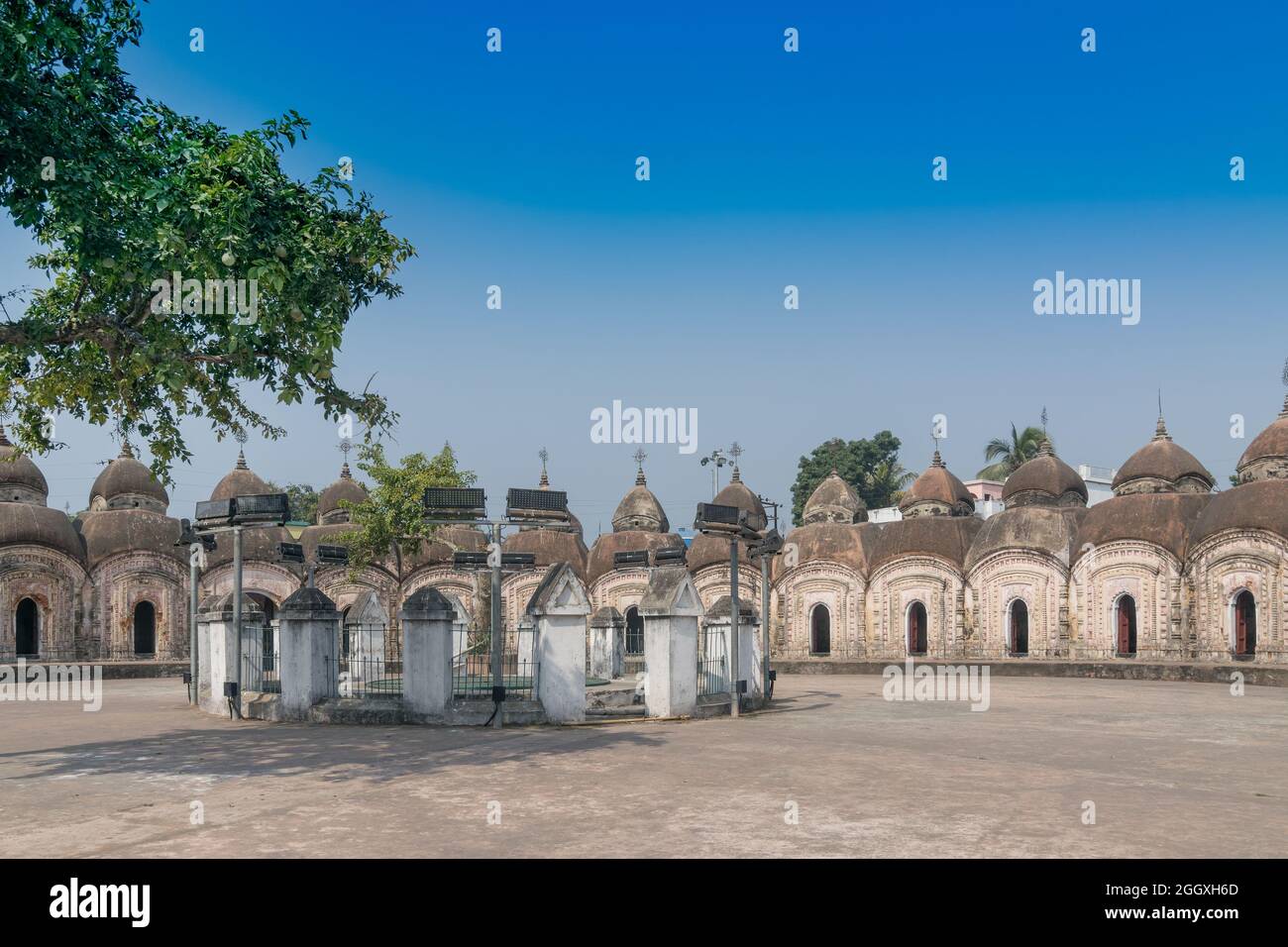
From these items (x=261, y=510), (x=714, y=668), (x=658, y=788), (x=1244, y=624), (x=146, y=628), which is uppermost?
(x=261, y=510)

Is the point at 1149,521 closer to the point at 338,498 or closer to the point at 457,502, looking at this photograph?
the point at 457,502

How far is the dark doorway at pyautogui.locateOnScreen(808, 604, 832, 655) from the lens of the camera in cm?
4184

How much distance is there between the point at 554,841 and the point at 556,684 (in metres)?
8.69

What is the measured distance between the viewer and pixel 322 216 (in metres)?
13.0

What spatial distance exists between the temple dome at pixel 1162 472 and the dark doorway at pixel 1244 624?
5719mm

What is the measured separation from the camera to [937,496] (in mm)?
43594

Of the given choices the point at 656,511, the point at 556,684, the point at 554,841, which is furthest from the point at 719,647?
the point at 656,511

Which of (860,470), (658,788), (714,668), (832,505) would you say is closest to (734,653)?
(714,668)

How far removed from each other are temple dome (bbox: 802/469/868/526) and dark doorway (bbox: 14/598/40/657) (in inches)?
1160

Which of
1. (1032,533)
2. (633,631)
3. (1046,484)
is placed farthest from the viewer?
(633,631)

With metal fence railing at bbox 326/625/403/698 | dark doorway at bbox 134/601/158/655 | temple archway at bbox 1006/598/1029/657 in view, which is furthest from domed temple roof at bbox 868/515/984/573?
dark doorway at bbox 134/601/158/655

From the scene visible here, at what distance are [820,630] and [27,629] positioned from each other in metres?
28.8

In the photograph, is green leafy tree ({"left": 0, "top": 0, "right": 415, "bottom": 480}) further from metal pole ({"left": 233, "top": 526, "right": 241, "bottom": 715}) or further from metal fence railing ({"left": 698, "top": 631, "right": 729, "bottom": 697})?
metal fence railing ({"left": 698, "top": 631, "right": 729, "bottom": 697})

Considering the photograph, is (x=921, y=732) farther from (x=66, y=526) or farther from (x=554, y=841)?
(x=66, y=526)
